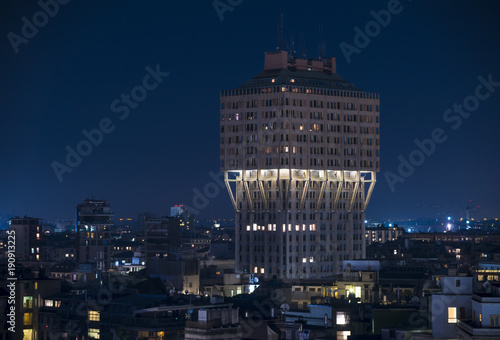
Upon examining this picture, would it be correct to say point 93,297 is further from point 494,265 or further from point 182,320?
point 494,265

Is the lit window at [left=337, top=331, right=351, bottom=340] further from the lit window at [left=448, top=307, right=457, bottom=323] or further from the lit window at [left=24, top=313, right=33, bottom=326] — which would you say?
the lit window at [left=448, top=307, right=457, bottom=323]

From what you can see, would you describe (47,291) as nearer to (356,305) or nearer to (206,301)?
(206,301)

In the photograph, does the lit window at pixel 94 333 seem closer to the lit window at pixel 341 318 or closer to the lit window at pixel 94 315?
the lit window at pixel 94 315

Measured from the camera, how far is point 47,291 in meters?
149

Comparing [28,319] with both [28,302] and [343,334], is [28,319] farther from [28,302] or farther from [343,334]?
[343,334]

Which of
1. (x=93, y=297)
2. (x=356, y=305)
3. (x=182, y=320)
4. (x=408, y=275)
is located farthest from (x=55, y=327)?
(x=408, y=275)

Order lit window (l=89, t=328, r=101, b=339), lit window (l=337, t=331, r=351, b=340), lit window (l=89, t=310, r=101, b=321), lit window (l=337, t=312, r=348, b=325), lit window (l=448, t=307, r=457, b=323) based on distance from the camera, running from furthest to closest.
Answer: lit window (l=89, t=310, r=101, b=321)
lit window (l=89, t=328, r=101, b=339)
lit window (l=337, t=312, r=348, b=325)
lit window (l=337, t=331, r=351, b=340)
lit window (l=448, t=307, r=457, b=323)

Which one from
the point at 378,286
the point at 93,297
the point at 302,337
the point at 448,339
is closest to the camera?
the point at 448,339

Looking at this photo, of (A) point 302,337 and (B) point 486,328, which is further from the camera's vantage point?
(A) point 302,337

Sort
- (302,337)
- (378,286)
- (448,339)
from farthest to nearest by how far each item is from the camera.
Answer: (378,286), (302,337), (448,339)

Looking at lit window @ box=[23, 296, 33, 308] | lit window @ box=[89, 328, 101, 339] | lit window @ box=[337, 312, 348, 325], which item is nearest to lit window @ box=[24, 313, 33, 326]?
lit window @ box=[23, 296, 33, 308]

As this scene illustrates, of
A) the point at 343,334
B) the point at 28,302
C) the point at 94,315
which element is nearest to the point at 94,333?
the point at 94,315

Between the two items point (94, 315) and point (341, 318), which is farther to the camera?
Result: point (94, 315)

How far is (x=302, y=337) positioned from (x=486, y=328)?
36.1m
